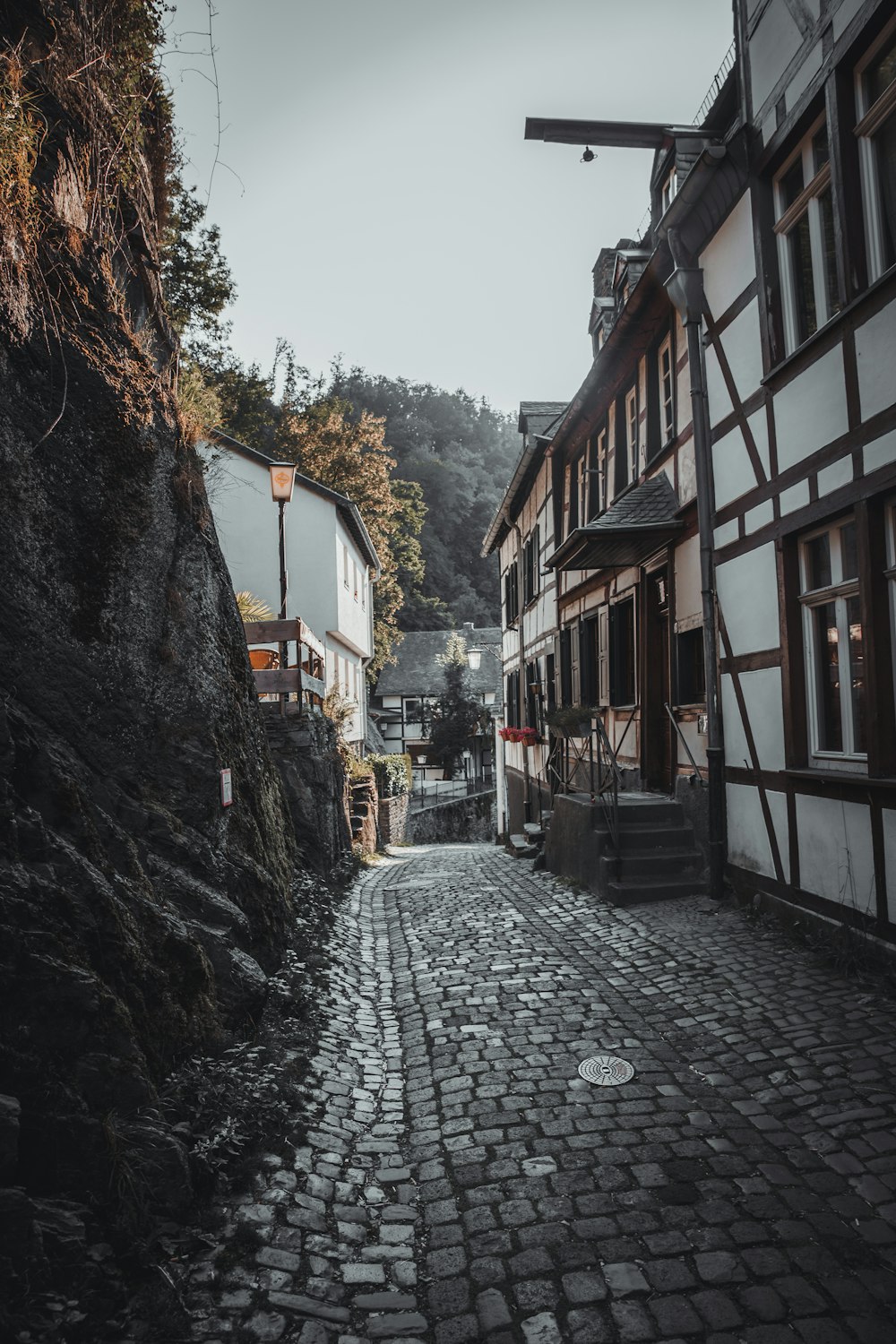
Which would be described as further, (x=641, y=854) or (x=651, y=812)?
(x=651, y=812)

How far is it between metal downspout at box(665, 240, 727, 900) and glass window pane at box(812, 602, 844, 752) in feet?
5.04

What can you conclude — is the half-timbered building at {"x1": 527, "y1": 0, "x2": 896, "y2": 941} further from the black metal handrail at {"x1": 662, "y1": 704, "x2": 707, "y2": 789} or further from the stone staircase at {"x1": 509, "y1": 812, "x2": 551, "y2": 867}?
the stone staircase at {"x1": 509, "y1": 812, "x2": 551, "y2": 867}

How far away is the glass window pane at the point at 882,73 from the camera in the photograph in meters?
5.75

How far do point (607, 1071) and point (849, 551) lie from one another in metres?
3.91

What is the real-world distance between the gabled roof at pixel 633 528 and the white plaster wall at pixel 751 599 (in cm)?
125

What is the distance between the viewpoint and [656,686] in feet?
35.5

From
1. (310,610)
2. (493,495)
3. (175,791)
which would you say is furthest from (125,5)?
(493,495)

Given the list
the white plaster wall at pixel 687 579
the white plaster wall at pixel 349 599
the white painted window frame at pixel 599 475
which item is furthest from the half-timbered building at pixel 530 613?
the white plaster wall at pixel 687 579

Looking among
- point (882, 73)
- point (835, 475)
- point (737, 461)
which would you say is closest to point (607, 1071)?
point (835, 475)

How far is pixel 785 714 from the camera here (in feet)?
23.2

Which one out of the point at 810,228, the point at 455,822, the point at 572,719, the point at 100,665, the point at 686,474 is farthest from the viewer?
the point at 455,822

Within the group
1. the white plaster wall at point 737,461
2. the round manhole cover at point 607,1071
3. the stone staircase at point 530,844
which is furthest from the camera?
the stone staircase at point 530,844

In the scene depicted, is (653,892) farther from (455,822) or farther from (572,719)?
(455,822)

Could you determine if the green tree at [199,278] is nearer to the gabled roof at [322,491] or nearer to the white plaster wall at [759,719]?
the gabled roof at [322,491]
